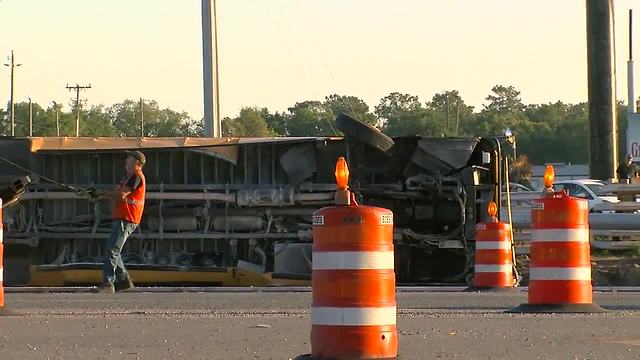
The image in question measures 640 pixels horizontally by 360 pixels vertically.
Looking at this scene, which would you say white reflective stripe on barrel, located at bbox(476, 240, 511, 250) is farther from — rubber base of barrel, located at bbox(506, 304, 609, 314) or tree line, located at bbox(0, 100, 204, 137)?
tree line, located at bbox(0, 100, 204, 137)

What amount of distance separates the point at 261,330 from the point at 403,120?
81.4 meters

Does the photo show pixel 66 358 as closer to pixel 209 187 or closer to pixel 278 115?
pixel 209 187

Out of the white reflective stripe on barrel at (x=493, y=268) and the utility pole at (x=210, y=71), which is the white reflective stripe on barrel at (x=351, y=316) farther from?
the utility pole at (x=210, y=71)

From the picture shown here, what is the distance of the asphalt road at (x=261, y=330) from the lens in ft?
28.6

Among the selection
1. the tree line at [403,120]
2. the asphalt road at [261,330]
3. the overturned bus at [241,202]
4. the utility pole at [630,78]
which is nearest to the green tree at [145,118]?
the tree line at [403,120]

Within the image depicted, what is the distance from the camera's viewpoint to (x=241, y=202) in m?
19.5

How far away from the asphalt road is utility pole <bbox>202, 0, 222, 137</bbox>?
558 inches

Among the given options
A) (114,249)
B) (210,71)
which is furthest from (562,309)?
(210,71)

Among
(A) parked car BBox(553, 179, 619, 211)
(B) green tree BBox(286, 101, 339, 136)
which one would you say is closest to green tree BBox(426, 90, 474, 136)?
(B) green tree BBox(286, 101, 339, 136)

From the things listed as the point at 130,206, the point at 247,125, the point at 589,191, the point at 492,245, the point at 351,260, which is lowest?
the point at 492,245

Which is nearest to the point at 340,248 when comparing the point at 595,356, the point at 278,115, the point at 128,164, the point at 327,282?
the point at 327,282

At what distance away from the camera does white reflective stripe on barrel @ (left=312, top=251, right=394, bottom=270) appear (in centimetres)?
773

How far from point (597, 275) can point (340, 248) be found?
1473 cm

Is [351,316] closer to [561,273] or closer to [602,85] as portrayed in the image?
[561,273]
